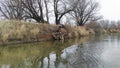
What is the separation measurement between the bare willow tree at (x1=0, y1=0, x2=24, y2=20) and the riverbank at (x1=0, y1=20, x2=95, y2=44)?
7.46 metres

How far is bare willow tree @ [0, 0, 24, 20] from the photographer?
85.0 feet

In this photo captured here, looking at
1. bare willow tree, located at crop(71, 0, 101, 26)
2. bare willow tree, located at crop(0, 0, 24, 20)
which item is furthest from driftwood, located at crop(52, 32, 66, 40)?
bare willow tree, located at crop(71, 0, 101, 26)

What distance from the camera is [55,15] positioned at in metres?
27.3

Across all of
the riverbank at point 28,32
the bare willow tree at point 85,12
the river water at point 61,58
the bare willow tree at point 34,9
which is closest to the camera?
the river water at point 61,58

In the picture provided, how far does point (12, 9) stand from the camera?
1108 inches

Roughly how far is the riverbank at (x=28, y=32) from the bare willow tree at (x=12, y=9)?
746 centimetres

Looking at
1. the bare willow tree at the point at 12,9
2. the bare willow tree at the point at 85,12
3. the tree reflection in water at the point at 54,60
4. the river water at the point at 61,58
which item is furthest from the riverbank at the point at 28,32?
the bare willow tree at the point at 85,12

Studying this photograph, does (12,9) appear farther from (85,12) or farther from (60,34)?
(85,12)

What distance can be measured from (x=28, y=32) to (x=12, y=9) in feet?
43.9

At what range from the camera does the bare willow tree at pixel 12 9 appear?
2590 centimetres

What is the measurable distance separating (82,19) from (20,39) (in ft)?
85.0

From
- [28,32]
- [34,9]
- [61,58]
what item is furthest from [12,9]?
[61,58]

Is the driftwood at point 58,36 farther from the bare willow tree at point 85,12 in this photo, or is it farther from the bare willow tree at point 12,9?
the bare willow tree at point 85,12

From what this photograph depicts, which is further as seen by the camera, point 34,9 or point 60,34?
point 34,9
